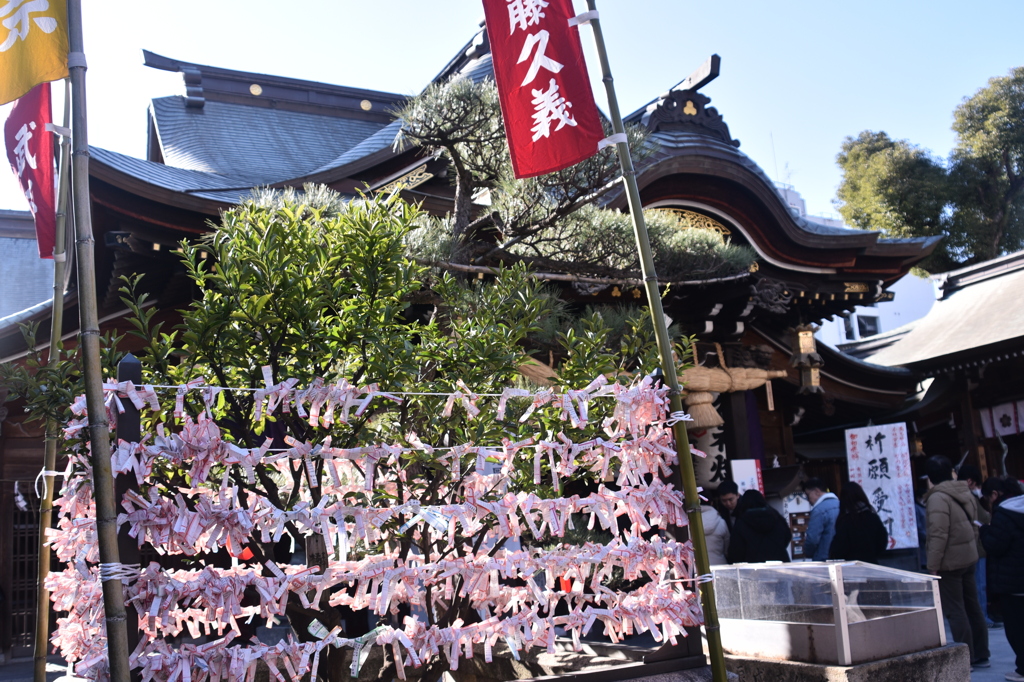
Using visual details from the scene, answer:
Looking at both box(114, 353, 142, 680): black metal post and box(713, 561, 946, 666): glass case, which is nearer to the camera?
box(114, 353, 142, 680): black metal post

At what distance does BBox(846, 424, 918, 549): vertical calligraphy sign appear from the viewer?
1001cm

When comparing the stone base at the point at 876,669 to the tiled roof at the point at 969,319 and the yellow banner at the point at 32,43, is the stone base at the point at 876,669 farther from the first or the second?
the tiled roof at the point at 969,319

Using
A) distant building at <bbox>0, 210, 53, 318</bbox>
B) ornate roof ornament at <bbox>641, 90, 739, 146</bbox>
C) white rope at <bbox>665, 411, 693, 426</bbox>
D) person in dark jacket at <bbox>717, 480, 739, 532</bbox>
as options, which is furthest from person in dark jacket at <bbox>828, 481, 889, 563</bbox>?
distant building at <bbox>0, 210, 53, 318</bbox>

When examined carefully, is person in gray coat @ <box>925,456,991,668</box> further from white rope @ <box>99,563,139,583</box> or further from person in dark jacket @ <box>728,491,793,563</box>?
white rope @ <box>99,563,139,583</box>

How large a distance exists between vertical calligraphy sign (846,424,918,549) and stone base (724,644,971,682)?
4.90 metres

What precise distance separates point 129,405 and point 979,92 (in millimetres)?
22410

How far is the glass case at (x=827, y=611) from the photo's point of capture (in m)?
4.72

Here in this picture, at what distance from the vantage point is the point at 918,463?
14.5 metres

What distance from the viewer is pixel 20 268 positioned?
1482 centimetres

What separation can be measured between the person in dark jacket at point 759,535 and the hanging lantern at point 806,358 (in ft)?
17.7

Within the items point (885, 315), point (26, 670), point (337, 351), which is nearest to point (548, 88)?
point (337, 351)

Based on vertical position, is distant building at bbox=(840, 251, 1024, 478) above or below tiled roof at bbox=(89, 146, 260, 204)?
below

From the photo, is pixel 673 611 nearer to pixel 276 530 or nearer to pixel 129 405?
pixel 276 530

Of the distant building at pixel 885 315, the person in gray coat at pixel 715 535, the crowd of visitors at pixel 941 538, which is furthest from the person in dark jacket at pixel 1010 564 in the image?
the distant building at pixel 885 315
